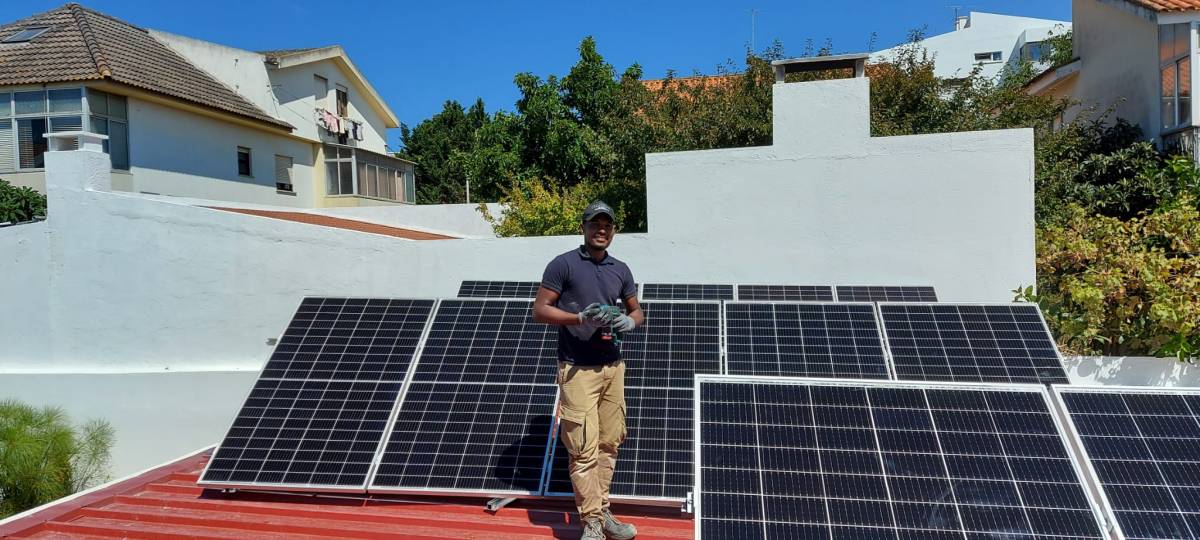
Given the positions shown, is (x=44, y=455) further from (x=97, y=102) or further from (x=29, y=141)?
(x=29, y=141)

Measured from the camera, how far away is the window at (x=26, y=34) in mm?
19183

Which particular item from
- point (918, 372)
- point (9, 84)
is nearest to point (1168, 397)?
point (918, 372)

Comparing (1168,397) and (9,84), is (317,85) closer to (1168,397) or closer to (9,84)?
(9,84)

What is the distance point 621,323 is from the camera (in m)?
4.69

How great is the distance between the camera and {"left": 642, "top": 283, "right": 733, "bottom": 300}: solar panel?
9188mm

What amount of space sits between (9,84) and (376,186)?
1073 centimetres

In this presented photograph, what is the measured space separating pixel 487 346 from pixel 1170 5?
43.4 feet

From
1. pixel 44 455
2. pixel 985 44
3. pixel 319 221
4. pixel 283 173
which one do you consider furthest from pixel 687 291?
pixel 985 44

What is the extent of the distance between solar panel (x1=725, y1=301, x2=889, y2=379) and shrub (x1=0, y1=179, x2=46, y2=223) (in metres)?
13.7

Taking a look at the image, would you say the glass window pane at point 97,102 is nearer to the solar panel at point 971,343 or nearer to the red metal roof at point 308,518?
the red metal roof at point 308,518

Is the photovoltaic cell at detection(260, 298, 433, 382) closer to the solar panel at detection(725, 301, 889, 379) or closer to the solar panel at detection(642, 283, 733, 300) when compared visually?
the solar panel at detection(725, 301, 889, 379)

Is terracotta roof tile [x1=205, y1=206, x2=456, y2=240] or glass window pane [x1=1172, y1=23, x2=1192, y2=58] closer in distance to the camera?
glass window pane [x1=1172, y1=23, x2=1192, y2=58]

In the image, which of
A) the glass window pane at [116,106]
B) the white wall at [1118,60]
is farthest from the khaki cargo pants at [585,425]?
the glass window pane at [116,106]

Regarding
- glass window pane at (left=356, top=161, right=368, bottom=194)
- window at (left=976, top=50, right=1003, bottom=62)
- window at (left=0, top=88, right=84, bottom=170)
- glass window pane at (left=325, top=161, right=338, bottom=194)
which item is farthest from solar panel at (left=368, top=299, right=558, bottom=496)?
window at (left=976, top=50, right=1003, bottom=62)
